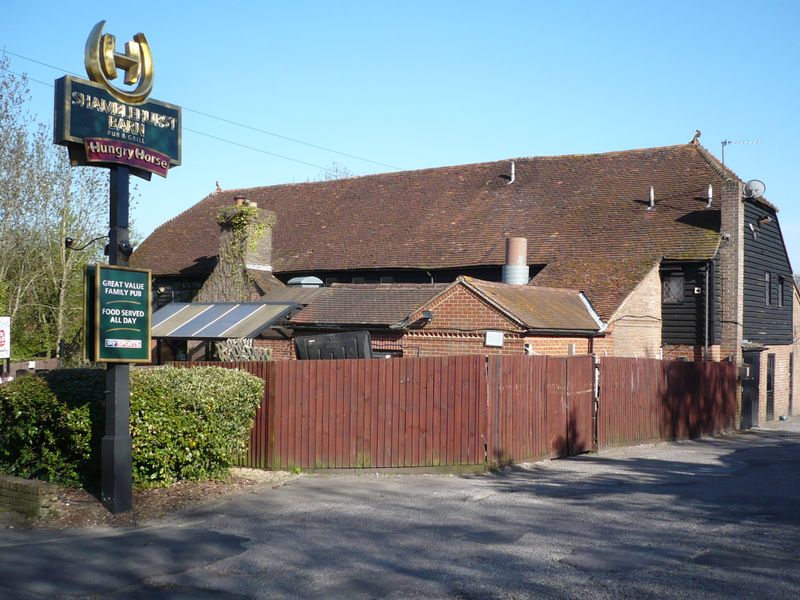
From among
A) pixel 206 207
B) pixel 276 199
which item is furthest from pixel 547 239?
pixel 206 207

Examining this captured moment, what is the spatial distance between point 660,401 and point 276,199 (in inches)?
807

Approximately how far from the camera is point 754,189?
24812 millimetres

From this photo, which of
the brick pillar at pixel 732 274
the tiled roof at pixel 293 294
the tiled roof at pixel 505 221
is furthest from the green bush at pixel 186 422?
the brick pillar at pixel 732 274

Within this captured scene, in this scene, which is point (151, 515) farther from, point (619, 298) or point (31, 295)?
point (31, 295)

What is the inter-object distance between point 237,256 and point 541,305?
11.4 metres

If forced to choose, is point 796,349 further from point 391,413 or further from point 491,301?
point 391,413

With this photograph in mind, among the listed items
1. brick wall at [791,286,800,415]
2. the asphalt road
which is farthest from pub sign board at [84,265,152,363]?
brick wall at [791,286,800,415]

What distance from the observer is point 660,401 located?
19.4m

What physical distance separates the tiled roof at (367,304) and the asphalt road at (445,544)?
7.89m

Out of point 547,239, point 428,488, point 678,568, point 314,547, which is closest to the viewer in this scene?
point 678,568

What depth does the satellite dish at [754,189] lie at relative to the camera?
2462 cm

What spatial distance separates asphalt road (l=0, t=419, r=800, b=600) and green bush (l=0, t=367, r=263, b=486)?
3.24 ft

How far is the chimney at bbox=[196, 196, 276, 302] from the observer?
27016mm

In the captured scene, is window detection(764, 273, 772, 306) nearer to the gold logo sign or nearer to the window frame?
the window frame
